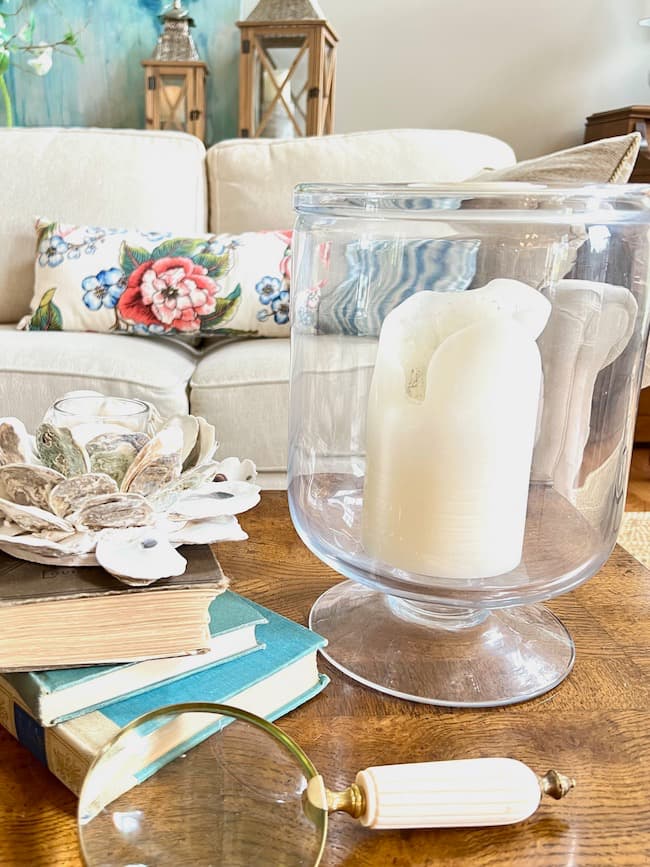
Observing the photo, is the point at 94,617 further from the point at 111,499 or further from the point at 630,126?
the point at 630,126

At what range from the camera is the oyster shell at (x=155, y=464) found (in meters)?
0.50

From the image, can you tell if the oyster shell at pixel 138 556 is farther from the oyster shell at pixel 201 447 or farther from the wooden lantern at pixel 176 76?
the wooden lantern at pixel 176 76

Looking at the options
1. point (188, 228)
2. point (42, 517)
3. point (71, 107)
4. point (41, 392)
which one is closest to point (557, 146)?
point (188, 228)

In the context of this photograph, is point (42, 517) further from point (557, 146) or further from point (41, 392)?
point (557, 146)

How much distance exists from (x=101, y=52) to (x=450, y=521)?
3.01 meters

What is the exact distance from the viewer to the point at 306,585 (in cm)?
65

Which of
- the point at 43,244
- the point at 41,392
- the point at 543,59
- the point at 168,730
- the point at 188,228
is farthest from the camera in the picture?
the point at 543,59

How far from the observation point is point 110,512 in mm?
479

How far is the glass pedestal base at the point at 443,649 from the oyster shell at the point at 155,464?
16 cm

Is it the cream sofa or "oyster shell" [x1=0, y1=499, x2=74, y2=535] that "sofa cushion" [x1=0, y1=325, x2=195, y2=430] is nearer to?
the cream sofa

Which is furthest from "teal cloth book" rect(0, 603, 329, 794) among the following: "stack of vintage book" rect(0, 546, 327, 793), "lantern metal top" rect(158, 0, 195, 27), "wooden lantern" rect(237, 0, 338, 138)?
"lantern metal top" rect(158, 0, 195, 27)

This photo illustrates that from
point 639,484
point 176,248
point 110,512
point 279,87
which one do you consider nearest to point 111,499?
point 110,512

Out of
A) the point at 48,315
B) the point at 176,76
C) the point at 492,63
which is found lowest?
the point at 48,315

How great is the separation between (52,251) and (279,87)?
125 cm
